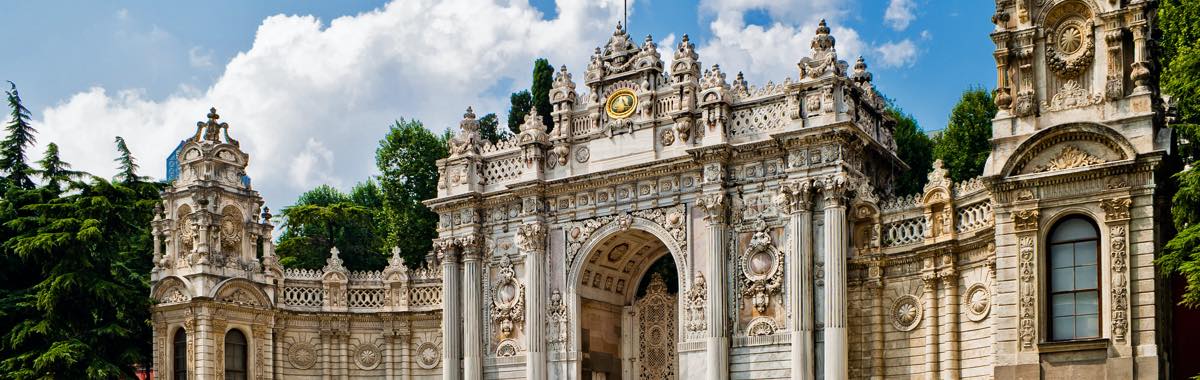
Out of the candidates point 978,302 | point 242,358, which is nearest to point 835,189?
point 978,302

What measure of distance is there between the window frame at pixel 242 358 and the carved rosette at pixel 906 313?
15695 millimetres

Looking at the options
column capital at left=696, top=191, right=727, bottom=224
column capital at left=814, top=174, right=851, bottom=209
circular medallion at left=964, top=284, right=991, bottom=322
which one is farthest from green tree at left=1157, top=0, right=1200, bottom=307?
column capital at left=696, top=191, right=727, bottom=224

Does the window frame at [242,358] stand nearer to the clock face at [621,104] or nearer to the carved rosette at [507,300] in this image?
the carved rosette at [507,300]

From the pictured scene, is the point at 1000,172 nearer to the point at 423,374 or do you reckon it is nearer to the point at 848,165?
the point at 848,165

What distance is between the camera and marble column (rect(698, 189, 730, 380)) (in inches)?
1165

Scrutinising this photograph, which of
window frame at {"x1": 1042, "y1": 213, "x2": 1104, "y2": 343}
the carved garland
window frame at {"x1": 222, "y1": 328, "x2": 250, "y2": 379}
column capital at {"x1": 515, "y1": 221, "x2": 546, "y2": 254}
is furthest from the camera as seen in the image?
window frame at {"x1": 222, "y1": 328, "x2": 250, "y2": 379}

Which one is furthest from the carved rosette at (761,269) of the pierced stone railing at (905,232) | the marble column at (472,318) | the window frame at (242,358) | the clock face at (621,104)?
the window frame at (242,358)

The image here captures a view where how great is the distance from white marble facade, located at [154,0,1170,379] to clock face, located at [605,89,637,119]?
0.05 m

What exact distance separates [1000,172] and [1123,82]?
7.77 feet

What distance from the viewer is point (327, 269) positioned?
3678cm

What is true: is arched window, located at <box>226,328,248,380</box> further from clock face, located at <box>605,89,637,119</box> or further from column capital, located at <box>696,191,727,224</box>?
column capital, located at <box>696,191,727,224</box>

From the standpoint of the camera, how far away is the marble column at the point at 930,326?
90.5 feet

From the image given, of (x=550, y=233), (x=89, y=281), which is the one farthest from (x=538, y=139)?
(x=89, y=281)

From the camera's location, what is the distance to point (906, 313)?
28484 mm
